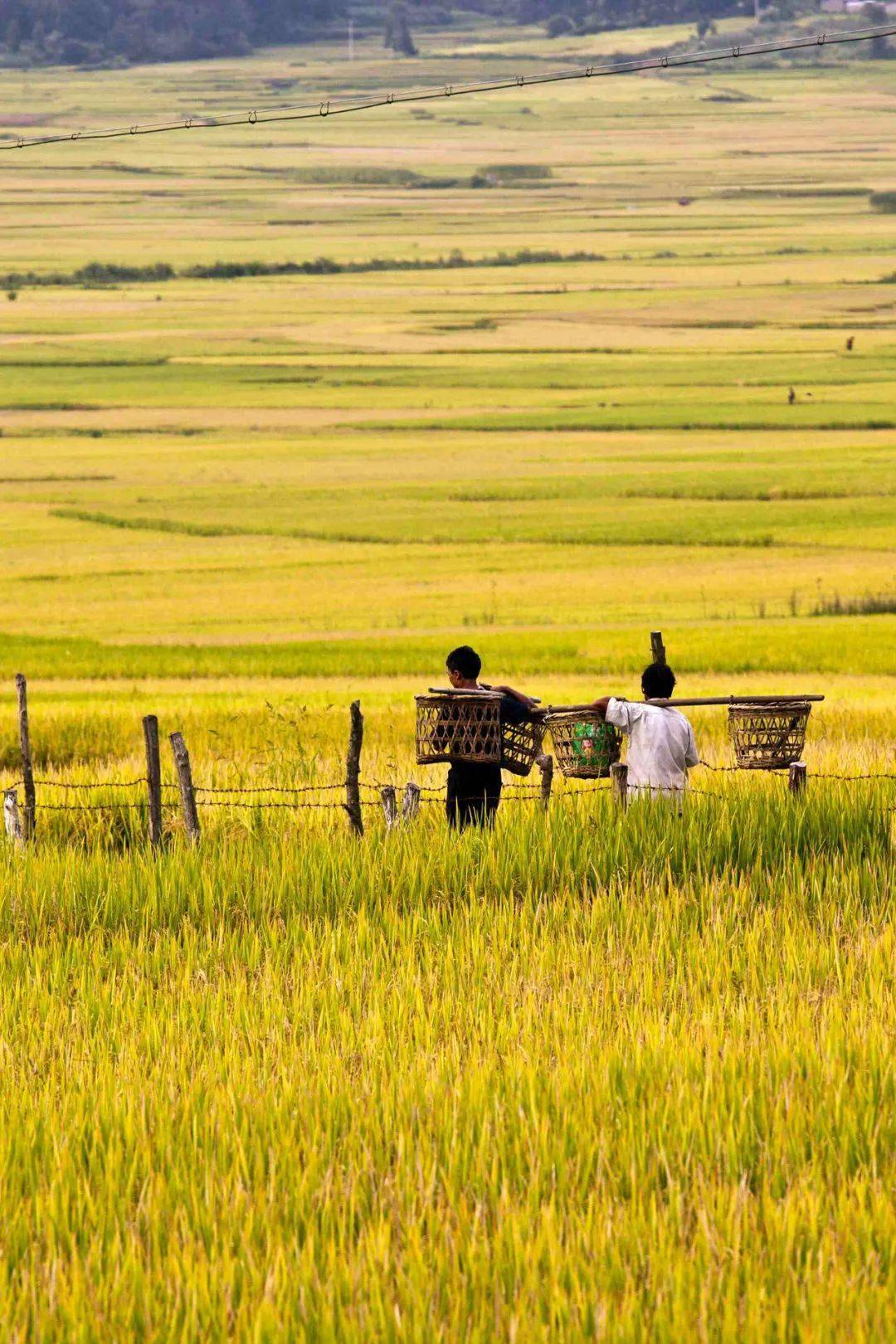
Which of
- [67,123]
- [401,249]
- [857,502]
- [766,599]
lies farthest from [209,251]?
[766,599]

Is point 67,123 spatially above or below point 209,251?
above

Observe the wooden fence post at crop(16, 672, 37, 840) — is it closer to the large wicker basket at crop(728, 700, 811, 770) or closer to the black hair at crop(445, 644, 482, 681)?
the black hair at crop(445, 644, 482, 681)

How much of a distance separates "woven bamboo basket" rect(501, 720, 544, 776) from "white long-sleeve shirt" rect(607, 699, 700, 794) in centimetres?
43

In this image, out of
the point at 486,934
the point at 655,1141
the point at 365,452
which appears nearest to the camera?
the point at 655,1141

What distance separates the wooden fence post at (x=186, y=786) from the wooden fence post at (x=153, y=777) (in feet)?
0.44

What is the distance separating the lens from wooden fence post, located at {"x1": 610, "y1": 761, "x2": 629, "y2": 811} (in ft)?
31.8

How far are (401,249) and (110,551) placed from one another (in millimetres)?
94755

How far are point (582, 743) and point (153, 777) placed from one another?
275 cm

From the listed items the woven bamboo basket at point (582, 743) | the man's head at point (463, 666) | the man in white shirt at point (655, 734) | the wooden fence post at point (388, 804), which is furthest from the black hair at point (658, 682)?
the wooden fence post at point (388, 804)

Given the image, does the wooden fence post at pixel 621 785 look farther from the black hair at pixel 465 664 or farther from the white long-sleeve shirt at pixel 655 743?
the black hair at pixel 465 664

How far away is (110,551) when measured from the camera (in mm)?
39156

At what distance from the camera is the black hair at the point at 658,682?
8680 mm

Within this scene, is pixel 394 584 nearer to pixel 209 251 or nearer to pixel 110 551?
pixel 110 551

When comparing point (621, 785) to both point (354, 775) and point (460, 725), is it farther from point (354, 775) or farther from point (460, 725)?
point (354, 775)
